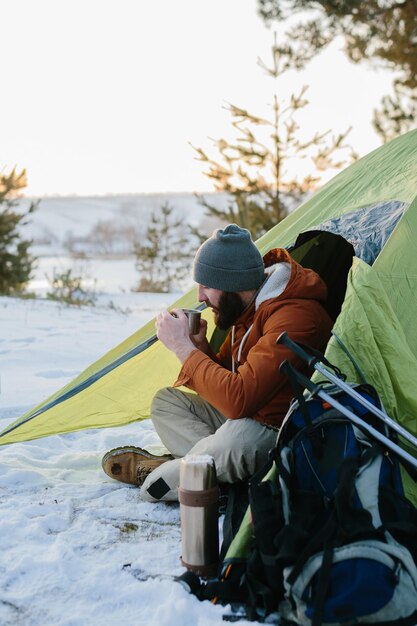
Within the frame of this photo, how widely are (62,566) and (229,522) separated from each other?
2.16 ft

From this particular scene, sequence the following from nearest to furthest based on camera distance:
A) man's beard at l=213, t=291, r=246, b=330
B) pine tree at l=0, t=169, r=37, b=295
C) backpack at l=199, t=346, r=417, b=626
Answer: backpack at l=199, t=346, r=417, b=626
man's beard at l=213, t=291, r=246, b=330
pine tree at l=0, t=169, r=37, b=295

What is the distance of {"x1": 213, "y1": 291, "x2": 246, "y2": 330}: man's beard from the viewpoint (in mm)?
3289

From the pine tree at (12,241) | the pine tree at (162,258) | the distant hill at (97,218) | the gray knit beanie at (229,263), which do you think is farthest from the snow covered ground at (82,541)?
the distant hill at (97,218)

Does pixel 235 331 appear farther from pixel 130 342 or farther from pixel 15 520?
pixel 15 520

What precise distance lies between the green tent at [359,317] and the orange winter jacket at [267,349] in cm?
24

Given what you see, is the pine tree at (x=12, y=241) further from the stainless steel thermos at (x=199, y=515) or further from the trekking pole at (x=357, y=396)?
the trekking pole at (x=357, y=396)

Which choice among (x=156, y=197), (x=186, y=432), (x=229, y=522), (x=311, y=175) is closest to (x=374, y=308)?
(x=229, y=522)

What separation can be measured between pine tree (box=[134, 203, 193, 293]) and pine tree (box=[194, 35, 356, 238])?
391 cm

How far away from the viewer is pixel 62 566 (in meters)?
2.76

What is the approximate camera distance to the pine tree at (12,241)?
12109mm

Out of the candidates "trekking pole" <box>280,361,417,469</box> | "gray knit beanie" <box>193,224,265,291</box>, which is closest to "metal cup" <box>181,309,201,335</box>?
"gray knit beanie" <box>193,224,265,291</box>

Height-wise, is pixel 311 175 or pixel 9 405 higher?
pixel 311 175

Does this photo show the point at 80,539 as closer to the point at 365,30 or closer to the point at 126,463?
the point at 126,463

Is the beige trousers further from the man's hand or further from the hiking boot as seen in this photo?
the man's hand
